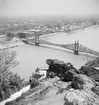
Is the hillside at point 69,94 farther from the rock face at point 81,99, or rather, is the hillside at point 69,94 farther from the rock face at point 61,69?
the rock face at point 61,69

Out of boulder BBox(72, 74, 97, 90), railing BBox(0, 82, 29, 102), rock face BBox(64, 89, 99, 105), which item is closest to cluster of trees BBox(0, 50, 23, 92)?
railing BBox(0, 82, 29, 102)

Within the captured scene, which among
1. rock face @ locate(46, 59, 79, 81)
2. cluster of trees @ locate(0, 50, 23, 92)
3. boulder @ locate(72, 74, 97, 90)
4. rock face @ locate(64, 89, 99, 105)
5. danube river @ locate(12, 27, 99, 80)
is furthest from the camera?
danube river @ locate(12, 27, 99, 80)

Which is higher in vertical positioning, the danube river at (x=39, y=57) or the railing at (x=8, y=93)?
the railing at (x=8, y=93)

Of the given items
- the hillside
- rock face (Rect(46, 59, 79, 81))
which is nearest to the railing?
the hillside

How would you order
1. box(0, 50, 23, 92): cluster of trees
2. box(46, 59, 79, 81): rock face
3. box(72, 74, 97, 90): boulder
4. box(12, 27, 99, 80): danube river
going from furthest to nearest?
box(12, 27, 99, 80): danube river, box(0, 50, 23, 92): cluster of trees, box(46, 59, 79, 81): rock face, box(72, 74, 97, 90): boulder

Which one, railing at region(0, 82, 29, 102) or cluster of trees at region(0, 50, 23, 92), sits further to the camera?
cluster of trees at region(0, 50, 23, 92)

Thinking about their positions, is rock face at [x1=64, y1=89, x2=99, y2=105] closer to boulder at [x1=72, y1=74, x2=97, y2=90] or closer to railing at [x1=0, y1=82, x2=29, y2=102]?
boulder at [x1=72, y1=74, x2=97, y2=90]

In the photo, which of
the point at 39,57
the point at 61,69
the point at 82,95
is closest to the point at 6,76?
the point at 61,69

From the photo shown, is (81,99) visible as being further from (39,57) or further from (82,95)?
(39,57)

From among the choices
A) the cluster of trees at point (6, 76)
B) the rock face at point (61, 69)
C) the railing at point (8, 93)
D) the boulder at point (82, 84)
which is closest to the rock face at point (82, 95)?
the boulder at point (82, 84)

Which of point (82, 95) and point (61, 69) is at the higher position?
point (82, 95)

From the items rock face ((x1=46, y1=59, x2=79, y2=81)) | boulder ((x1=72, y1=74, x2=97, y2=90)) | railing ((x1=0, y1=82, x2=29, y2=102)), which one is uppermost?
boulder ((x1=72, y1=74, x2=97, y2=90))

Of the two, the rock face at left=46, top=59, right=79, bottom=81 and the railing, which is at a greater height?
the rock face at left=46, top=59, right=79, bottom=81
